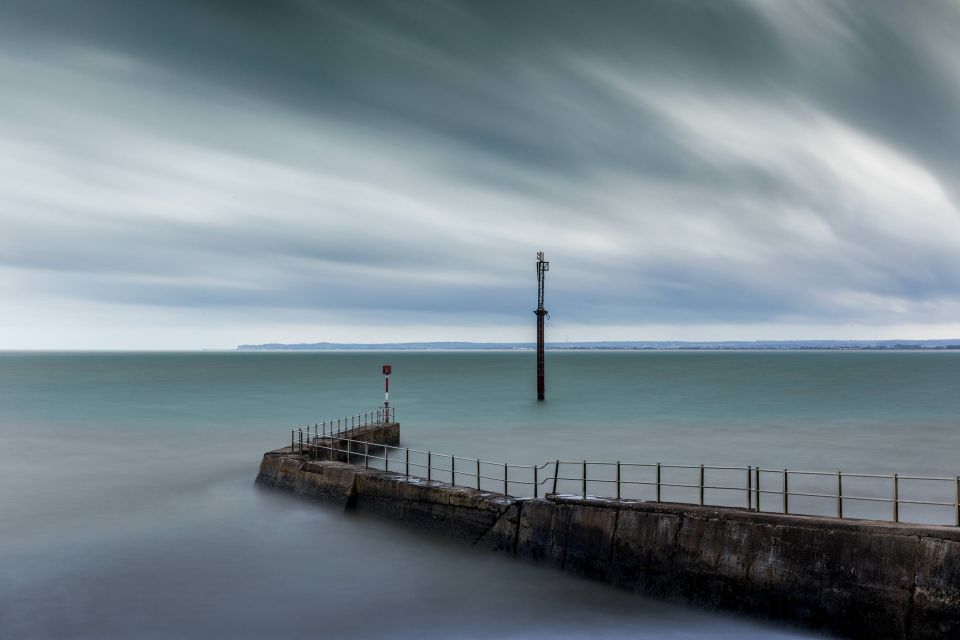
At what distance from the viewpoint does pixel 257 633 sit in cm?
1197

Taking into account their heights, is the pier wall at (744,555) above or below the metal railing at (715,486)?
above

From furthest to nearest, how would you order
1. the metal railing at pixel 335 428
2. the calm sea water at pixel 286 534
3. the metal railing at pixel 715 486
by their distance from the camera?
the metal railing at pixel 335 428, the metal railing at pixel 715 486, the calm sea water at pixel 286 534

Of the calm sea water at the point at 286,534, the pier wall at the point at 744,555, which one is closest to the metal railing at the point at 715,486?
the pier wall at the point at 744,555

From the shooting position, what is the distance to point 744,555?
11.8m

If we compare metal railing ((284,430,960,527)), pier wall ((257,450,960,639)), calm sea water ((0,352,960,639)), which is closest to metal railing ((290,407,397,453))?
metal railing ((284,430,960,527))

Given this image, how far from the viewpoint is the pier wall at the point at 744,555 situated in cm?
1026

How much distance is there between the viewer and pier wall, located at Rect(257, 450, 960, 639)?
10258 millimetres

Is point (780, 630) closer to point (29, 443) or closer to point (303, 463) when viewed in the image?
point (303, 463)

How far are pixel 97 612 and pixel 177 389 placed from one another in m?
72.0

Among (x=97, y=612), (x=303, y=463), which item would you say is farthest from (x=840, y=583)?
(x=303, y=463)

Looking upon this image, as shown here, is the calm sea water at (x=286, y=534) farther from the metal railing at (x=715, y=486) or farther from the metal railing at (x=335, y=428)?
the metal railing at (x=715, y=486)

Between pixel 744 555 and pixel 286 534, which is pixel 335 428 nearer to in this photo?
pixel 286 534

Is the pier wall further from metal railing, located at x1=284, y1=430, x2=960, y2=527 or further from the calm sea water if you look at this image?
metal railing, located at x1=284, y1=430, x2=960, y2=527

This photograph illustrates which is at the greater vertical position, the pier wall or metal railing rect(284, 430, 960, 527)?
the pier wall
